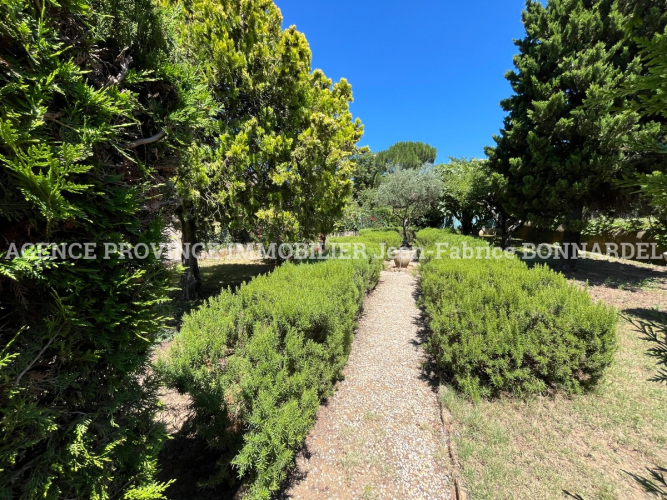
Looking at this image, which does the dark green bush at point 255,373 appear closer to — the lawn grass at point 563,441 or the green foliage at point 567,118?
the lawn grass at point 563,441

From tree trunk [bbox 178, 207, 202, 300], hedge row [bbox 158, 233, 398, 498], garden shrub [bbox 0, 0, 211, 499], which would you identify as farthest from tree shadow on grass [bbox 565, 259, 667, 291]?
tree trunk [bbox 178, 207, 202, 300]

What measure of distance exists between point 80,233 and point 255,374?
153 centimetres

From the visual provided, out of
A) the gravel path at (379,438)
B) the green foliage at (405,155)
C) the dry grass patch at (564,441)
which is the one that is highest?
the green foliage at (405,155)

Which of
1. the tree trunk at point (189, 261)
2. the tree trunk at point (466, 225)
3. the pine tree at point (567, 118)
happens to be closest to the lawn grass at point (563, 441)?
the tree trunk at point (189, 261)

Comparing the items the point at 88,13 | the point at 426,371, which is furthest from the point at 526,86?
the point at 88,13

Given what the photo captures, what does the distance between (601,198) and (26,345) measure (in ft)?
47.3

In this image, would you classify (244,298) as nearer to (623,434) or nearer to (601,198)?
(623,434)

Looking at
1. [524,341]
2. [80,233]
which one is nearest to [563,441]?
[524,341]

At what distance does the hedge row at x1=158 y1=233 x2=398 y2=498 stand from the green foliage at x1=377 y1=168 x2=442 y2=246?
14.8 metres

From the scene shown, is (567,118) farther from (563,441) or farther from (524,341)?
(563,441)

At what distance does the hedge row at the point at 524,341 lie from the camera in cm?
314

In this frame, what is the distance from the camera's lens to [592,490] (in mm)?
2143

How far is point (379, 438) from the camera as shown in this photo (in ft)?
9.38

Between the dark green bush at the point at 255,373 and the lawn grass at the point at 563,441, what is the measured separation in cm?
174
